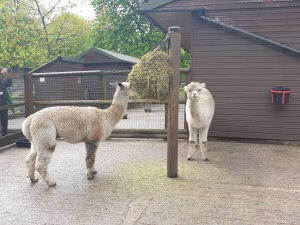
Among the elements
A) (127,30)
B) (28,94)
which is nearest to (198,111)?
(28,94)

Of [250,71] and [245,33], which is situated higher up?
[245,33]

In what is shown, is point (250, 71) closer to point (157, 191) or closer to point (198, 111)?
point (198, 111)

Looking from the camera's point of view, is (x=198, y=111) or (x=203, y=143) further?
(x=203, y=143)

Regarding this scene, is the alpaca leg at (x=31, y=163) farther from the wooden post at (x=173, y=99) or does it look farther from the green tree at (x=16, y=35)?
the green tree at (x=16, y=35)

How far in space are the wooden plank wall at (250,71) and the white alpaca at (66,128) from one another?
8.97ft

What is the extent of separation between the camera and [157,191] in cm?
386

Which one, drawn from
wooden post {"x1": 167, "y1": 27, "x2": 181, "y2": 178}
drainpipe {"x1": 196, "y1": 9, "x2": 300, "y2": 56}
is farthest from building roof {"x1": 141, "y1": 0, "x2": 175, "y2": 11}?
wooden post {"x1": 167, "y1": 27, "x2": 181, "y2": 178}

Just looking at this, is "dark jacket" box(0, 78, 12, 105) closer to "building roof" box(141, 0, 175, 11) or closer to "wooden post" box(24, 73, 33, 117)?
"wooden post" box(24, 73, 33, 117)

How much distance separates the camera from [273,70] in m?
6.26

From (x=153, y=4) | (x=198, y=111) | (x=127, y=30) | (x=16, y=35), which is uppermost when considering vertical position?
(x=127, y=30)

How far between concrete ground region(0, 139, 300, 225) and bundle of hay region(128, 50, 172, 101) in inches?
47.2

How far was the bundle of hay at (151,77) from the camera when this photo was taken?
4078 millimetres

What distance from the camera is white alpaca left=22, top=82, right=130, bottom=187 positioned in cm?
400

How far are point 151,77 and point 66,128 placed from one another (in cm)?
132
